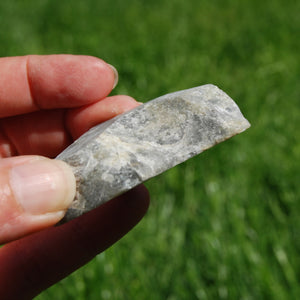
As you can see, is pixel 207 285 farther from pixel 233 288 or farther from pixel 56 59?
pixel 56 59

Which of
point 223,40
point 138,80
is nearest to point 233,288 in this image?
point 138,80

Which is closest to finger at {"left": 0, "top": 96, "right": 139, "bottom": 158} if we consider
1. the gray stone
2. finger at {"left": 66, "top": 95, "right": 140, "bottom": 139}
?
finger at {"left": 66, "top": 95, "right": 140, "bottom": 139}

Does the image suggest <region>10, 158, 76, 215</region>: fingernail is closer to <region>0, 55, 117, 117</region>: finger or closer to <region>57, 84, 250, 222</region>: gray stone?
<region>57, 84, 250, 222</region>: gray stone

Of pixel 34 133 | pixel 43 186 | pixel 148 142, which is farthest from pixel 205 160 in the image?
pixel 43 186

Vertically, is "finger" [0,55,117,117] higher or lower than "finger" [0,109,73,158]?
higher

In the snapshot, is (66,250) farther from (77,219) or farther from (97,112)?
(97,112)
